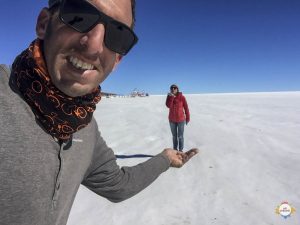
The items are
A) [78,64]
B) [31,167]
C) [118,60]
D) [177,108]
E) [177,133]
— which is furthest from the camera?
[177,133]

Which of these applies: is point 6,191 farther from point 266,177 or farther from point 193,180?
point 266,177

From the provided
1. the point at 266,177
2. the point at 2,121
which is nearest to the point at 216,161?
the point at 266,177

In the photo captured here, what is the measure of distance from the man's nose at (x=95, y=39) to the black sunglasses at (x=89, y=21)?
2cm

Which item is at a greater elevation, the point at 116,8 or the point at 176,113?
the point at 176,113

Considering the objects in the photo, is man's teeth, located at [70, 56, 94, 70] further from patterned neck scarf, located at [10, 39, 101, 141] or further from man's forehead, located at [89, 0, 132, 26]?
man's forehead, located at [89, 0, 132, 26]

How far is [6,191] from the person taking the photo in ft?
3.72

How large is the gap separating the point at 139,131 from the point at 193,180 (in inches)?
251

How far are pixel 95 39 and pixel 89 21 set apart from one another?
9 cm

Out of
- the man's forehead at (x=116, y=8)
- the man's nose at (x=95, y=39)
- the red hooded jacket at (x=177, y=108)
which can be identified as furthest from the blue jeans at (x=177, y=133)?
the man's nose at (x=95, y=39)

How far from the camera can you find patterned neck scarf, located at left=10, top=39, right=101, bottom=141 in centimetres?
123

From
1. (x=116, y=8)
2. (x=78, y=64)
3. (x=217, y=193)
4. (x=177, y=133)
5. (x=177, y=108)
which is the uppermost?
(x=177, y=108)

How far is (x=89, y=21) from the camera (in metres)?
1.40

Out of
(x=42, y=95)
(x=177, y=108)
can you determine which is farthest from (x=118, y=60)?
(x=177, y=108)

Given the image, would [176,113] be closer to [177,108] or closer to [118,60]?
[177,108]
